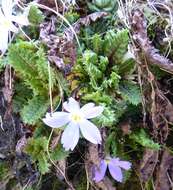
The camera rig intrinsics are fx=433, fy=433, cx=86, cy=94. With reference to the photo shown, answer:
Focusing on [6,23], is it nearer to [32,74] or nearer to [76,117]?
[32,74]

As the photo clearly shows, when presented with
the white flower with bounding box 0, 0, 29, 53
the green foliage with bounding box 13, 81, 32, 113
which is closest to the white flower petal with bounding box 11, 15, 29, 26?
the white flower with bounding box 0, 0, 29, 53

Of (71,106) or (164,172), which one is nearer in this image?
(71,106)

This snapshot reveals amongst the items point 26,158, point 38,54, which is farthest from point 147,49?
point 26,158

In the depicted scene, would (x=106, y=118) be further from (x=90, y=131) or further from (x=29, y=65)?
(x=29, y=65)

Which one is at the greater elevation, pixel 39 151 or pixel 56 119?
pixel 56 119

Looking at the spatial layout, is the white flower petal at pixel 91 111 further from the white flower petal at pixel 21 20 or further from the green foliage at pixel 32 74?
the white flower petal at pixel 21 20

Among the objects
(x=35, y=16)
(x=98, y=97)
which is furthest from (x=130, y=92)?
(x=35, y=16)

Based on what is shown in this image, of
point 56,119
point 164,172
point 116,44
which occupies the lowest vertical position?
point 164,172

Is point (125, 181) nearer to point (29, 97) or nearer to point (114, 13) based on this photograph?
point (29, 97)
